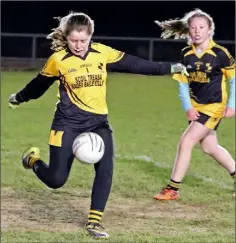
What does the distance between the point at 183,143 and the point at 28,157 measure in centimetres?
196

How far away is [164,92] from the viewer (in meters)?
21.5

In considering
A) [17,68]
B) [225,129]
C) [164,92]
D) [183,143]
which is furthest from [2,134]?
[17,68]

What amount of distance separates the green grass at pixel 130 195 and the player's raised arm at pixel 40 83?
1.20m

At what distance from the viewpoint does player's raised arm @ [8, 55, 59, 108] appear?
21.0 feet

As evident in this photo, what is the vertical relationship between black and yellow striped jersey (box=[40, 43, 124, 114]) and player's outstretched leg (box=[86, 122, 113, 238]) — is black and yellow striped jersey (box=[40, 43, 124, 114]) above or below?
above

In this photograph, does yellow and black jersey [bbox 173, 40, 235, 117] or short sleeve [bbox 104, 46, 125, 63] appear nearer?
short sleeve [bbox 104, 46, 125, 63]

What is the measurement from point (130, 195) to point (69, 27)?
269 cm

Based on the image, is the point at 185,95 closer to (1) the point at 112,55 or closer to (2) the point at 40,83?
(1) the point at 112,55

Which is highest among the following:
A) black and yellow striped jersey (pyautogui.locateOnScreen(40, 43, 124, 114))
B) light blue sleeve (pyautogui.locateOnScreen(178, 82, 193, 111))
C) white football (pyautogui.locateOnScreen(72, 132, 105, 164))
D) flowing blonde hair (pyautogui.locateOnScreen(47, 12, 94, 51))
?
flowing blonde hair (pyautogui.locateOnScreen(47, 12, 94, 51))

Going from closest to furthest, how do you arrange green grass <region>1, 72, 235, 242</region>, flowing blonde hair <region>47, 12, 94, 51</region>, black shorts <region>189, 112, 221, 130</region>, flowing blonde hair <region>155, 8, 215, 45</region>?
flowing blonde hair <region>47, 12, 94, 51</region> → green grass <region>1, 72, 235, 242</region> → flowing blonde hair <region>155, 8, 215, 45</region> → black shorts <region>189, 112, 221, 130</region>

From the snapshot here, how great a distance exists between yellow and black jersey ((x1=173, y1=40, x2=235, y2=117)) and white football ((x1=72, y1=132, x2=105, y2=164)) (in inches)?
71.0

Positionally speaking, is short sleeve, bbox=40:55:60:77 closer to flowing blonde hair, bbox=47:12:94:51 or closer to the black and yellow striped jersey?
the black and yellow striped jersey

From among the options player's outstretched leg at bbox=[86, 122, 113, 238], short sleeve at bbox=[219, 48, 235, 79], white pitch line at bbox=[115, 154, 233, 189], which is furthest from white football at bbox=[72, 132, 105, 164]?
white pitch line at bbox=[115, 154, 233, 189]

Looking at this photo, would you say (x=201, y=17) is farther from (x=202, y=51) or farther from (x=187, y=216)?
(x=187, y=216)
